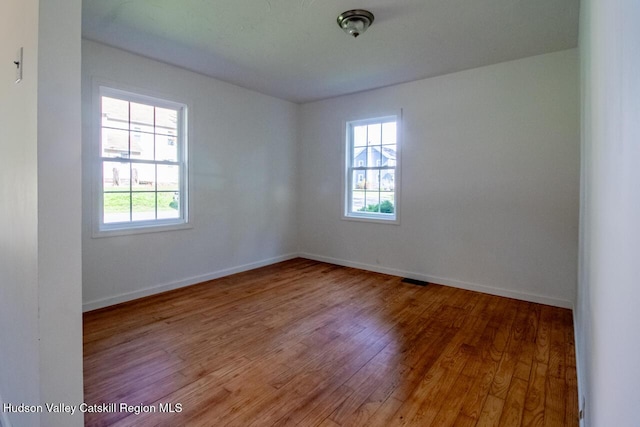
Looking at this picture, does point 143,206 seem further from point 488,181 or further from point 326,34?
point 488,181

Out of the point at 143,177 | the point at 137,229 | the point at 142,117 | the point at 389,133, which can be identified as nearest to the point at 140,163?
the point at 143,177

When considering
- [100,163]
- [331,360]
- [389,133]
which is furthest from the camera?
[389,133]

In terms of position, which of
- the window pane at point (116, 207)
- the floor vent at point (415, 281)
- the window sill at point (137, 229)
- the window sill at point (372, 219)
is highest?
the window pane at point (116, 207)

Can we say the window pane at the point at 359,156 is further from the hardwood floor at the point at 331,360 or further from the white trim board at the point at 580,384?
the white trim board at the point at 580,384

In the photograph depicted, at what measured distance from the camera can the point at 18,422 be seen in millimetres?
1440

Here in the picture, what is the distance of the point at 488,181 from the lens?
11.8 ft

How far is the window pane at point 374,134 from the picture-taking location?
15.0 ft

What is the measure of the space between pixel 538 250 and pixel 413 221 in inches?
55.2

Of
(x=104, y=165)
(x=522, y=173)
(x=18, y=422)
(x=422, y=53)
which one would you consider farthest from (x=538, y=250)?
(x=104, y=165)

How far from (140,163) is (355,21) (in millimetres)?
2660

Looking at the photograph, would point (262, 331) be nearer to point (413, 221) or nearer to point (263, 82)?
point (413, 221)

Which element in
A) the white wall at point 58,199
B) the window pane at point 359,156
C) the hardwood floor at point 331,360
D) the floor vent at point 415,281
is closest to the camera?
the white wall at point 58,199

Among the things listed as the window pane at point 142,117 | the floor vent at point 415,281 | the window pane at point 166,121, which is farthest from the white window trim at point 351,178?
the window pane at point 142,117

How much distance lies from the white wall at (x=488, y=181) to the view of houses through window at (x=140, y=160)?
2481 mm
